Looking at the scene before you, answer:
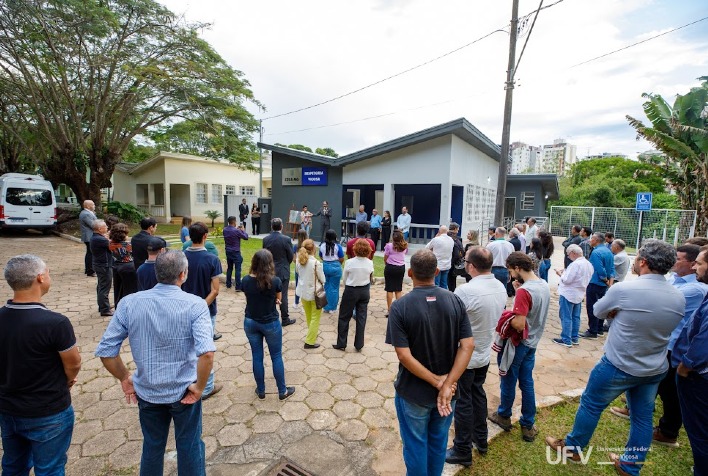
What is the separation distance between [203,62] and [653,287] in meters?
17.4

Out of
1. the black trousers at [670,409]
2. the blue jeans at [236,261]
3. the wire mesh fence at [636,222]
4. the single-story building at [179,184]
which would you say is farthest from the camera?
the single-story building at [179,184]

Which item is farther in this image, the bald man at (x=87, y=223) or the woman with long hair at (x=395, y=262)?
the bald man at (x=87, y=223)

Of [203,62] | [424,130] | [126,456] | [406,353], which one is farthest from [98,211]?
[406,353]

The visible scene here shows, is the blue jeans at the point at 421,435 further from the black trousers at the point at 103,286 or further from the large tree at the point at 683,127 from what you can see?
the large tree at the point at 683,127

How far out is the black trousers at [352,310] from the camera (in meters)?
4.84

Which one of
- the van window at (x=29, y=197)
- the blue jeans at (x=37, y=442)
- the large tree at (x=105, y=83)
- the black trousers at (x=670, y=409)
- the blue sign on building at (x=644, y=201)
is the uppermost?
the large tree at (x=105, y=83)

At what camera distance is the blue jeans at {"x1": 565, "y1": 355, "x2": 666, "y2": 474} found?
8.75 ft

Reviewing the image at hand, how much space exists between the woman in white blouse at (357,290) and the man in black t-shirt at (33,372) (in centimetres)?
314

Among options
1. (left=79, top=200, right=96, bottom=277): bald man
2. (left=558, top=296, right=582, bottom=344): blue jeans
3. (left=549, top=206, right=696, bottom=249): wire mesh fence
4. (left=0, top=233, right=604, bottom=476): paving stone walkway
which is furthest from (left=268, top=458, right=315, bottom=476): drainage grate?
(left=549, top=206, right=696, bottom=249): wire mesh fence

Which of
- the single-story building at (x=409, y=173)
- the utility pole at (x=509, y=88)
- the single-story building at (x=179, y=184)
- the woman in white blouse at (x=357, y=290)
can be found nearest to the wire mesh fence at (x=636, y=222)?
the single-story building at (x=409, y=173)

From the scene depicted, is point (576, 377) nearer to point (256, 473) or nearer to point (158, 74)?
point (256, 473)

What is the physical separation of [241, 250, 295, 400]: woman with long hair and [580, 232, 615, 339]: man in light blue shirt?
4780mm

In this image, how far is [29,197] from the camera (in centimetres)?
1466

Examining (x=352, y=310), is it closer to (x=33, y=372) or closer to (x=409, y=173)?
(x=33, y=372)
